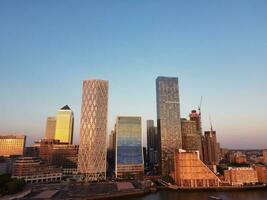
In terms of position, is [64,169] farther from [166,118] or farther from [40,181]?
[166,118]

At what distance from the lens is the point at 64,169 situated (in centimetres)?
16838

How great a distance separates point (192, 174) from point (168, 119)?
227 ft

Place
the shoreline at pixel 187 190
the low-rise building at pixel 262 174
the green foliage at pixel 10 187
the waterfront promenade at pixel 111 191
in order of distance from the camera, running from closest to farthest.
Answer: the green foliage at pixel 10 187
the waterfront promenade at pixel 111 191
the shoreline at pixel 187 190
the low-rise building at pixel 262 174

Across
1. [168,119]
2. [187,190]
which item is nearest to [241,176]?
[187,190]

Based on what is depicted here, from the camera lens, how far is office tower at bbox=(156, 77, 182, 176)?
173m

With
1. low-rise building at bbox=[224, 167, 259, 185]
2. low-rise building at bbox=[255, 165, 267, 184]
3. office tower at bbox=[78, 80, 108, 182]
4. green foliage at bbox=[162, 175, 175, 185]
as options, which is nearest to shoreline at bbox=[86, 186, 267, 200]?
low-rise building at bbox=[224, 167, 259, 185]

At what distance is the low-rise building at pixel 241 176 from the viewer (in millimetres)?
120438

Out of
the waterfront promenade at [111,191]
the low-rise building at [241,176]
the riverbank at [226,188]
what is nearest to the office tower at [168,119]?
the low-rise building at [241,176]

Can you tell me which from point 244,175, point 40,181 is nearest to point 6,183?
point 40,181

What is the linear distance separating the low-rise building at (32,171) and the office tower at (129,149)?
39.9m

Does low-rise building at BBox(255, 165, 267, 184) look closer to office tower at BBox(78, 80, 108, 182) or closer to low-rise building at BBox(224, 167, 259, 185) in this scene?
low-rise building at BBox(224, 167, 259, 185)

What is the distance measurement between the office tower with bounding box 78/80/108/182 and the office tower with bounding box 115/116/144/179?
9.81 m

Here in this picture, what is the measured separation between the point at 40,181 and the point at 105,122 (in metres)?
52.7

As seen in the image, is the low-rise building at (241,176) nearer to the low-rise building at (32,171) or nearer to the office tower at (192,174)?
the office tower at (192,174)
